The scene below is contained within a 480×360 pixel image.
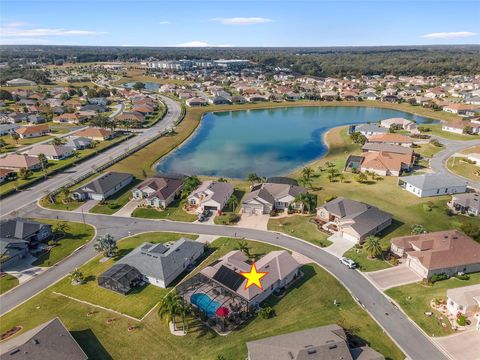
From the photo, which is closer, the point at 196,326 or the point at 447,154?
the point at 196,326

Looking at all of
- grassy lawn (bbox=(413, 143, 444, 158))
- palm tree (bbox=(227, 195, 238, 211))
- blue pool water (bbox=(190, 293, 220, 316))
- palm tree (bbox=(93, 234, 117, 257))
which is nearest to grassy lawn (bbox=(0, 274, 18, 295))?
palm tree (bbox=(93, 234, 117, 257))

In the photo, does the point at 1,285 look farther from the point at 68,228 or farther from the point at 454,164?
the point at 454,164

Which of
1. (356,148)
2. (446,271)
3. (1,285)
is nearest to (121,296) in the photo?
(1,285)

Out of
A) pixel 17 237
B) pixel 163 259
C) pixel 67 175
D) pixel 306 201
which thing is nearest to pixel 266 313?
pixel 163 259

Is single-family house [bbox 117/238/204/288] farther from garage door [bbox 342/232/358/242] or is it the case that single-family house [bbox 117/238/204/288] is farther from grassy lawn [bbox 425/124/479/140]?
grassy lawn [bbox 425/124/479/140]

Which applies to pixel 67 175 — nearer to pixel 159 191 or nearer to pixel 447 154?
pixel 159 191

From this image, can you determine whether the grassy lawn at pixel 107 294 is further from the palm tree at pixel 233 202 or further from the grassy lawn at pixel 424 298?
the grassy lawn at pixel 424 298
